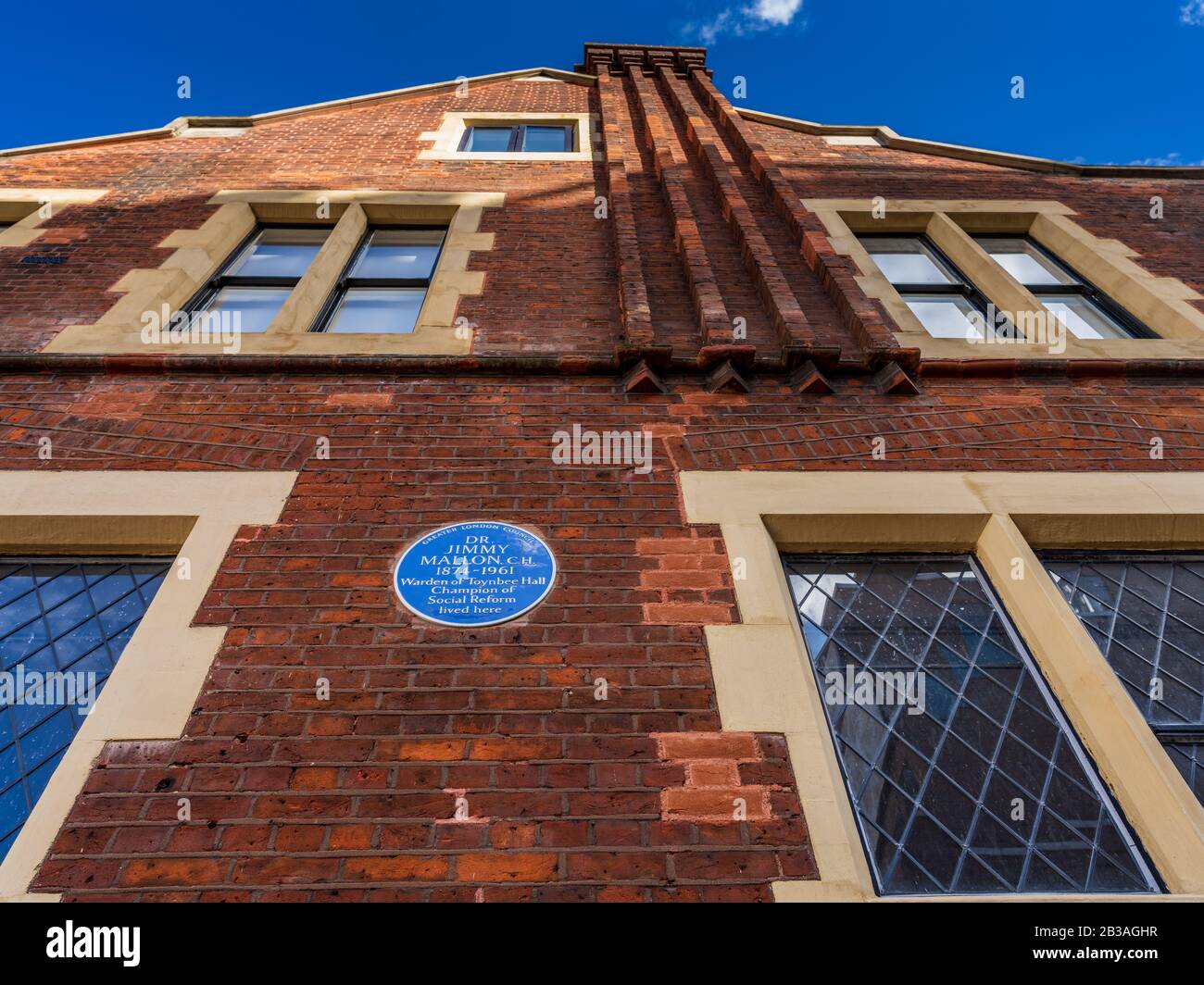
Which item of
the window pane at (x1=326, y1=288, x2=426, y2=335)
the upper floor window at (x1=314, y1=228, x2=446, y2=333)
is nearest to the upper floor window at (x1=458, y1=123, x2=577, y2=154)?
the upper floor window at (x1=314, y1=228, x2=446, y2=333)

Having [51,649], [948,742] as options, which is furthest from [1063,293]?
[51,649]

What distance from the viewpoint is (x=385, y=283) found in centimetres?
612

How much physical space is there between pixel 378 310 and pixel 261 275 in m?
1.26

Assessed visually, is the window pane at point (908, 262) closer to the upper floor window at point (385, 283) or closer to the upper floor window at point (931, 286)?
the upper floor window at point (931, 286)

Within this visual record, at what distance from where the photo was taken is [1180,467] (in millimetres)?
4102

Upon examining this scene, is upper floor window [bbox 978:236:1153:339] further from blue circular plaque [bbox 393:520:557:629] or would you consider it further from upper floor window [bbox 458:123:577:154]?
upper floor window [bbox 458:123:577:154]

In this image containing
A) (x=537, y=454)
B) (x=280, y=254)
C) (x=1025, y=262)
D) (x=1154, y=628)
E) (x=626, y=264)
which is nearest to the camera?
(x=1154, y=628)

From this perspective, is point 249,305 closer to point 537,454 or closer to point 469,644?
point 537,454

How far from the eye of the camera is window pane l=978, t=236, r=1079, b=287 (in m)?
6.57

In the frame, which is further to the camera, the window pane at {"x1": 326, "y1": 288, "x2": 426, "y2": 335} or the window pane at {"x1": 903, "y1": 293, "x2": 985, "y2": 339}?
the window pane at {"x1": 903, "y1": 293, "x2": 985, "y2": 339}

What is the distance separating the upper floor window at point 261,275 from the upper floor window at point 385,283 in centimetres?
45

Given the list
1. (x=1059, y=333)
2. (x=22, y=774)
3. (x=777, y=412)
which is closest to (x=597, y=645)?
(x=777, y=412)

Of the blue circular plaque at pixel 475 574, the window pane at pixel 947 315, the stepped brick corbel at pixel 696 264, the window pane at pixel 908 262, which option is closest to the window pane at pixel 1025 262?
the window pane at pixel 908 262
